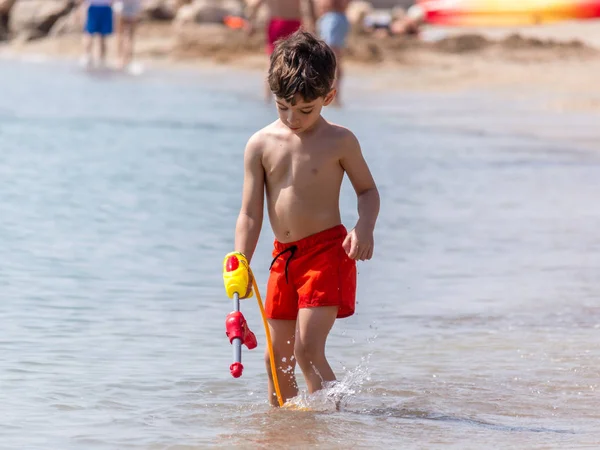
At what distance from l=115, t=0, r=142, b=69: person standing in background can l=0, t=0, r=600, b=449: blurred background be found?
3.66m

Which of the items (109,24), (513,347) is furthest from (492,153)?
(109,24)

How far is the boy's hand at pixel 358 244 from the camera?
3973mm

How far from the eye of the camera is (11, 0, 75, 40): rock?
101ft

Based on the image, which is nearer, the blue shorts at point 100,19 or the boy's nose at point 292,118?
the boy's nose at point 292,118

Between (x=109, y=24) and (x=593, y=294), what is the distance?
14948 millimetres

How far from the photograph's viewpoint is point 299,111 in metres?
4.00

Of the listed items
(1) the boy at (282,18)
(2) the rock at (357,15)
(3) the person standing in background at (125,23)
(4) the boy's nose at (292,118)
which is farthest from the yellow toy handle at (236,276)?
(2) the rock at (357,15)

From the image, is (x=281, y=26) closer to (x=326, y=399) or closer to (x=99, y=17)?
(x=99, y=17)

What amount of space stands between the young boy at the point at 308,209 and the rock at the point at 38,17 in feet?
89.7

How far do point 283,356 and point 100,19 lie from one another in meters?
16.4

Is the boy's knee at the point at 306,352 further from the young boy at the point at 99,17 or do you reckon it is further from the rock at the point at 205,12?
the rock at the point at 205,12

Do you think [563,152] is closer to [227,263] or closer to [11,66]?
[227,263]

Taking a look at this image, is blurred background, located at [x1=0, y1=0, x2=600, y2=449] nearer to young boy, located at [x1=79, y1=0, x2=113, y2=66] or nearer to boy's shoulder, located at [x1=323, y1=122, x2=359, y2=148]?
boy's shoulder, located at [x1=323, y1=122, x2=359, y2=148]

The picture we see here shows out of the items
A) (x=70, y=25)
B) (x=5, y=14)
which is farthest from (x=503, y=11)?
(x=5, y=14)
